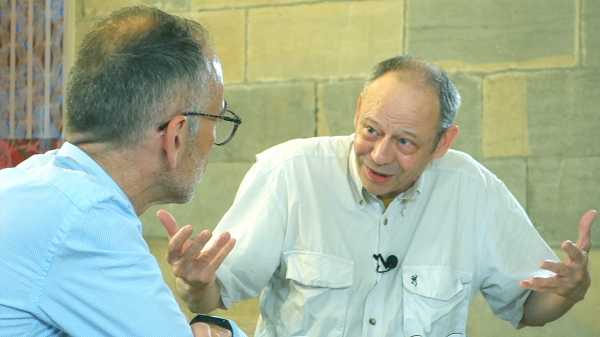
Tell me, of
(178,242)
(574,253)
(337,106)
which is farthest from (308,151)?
(337,106)

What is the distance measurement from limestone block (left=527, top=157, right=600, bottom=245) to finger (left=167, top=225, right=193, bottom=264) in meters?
1.99

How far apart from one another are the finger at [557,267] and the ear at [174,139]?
1243 mm

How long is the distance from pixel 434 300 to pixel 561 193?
1344 mm

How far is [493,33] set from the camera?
388 centimetres

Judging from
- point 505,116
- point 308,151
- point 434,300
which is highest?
point 505,116

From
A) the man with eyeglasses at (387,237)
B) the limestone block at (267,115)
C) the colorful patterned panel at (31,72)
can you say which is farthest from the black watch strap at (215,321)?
the colorful patterned panel at (31,72)

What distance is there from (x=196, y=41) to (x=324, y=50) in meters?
2.47

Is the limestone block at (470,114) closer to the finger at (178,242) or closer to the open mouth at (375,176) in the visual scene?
the open mouth at (375,176)

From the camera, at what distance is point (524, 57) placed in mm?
3838

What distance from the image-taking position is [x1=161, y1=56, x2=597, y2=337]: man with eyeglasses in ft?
8.68

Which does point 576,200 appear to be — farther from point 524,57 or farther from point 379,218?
point 379,218

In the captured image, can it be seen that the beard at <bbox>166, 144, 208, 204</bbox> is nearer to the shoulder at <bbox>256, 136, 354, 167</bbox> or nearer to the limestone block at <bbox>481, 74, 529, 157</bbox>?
the shoulder at <bbox>256, 136, 354, 167</bbox>

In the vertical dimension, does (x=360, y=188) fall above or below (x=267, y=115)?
below

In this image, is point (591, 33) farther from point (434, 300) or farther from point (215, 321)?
point (215, 321)
